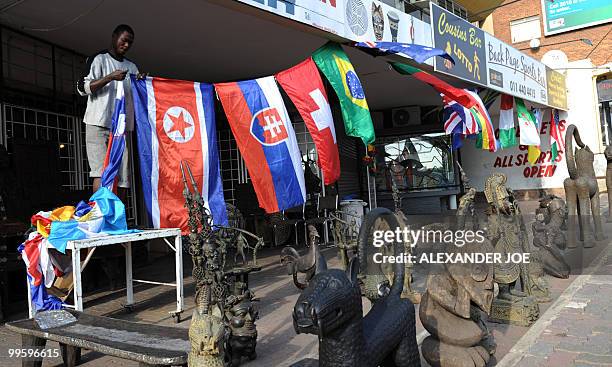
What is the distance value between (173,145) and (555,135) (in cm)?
1478

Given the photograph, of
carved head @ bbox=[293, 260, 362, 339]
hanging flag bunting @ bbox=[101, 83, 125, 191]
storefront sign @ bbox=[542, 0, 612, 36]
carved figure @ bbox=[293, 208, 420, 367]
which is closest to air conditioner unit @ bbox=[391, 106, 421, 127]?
hanging flag bunting @ bbox=[101, 83, 125, 191]

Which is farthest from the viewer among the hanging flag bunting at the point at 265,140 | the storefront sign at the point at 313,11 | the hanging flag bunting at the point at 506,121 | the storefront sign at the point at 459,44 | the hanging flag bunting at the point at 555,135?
the hanging flag bunting at the point at 555,135

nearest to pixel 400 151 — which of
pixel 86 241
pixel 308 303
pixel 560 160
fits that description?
pixel 560 160

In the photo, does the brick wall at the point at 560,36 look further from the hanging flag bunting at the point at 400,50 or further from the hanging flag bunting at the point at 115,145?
the hanging flag bunting at the point at 115,145

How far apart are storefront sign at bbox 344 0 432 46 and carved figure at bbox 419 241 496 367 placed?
414 cm

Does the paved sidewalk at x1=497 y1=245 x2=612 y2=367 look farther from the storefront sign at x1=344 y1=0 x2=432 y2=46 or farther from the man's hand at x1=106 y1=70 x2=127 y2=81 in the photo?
the storefront sign at x1=344 y1=0 x2=432 y2=46

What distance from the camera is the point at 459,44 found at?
9.20m

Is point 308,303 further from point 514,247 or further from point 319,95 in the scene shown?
point 319,95

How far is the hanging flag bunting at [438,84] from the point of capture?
7391 millimetres

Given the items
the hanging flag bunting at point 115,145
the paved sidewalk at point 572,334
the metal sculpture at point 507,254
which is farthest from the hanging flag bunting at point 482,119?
the hanging flag bunting at point 115,145

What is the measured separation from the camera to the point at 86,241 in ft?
12.0

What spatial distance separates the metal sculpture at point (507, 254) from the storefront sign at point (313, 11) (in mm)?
2901

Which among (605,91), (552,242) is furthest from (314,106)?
(605,91)

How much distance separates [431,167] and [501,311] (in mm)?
10032
